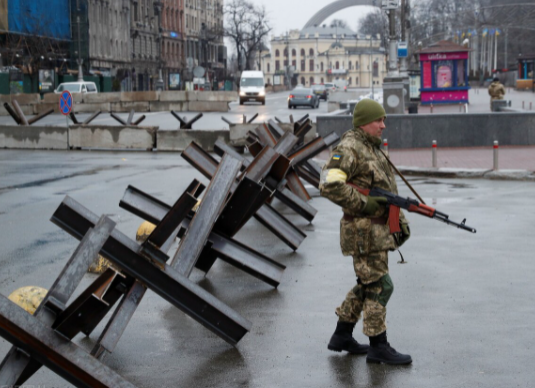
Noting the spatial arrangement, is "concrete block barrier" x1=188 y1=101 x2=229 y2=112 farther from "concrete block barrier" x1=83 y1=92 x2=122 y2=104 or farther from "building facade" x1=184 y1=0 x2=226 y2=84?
"building facade" x1=184 y1=0 x2=226 y2=84

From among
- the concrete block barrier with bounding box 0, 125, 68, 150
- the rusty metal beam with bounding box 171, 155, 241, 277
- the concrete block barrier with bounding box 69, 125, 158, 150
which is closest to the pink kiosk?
the concrete block barrier with bounding box 69, 125, 158, 150

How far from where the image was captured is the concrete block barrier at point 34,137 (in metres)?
27.5

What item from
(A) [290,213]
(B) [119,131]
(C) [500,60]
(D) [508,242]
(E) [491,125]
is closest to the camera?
(D) [508,242]

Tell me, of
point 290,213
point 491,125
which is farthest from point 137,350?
point 491,125

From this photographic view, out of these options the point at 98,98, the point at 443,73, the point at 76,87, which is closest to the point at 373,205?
the point at 443,73

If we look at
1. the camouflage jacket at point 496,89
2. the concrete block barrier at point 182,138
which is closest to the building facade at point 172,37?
the camouflage jacket at point 496,89

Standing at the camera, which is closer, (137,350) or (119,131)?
(137,350)

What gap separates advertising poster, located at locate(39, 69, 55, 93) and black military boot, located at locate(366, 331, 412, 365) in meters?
62.1

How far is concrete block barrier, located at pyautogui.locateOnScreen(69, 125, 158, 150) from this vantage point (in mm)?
26719

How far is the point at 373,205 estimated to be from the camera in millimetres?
5695

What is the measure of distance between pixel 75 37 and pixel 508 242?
2998 inches

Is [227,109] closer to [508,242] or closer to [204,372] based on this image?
[508,242]

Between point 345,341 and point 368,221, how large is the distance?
2.84 feet

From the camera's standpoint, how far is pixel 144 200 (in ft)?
26.3
